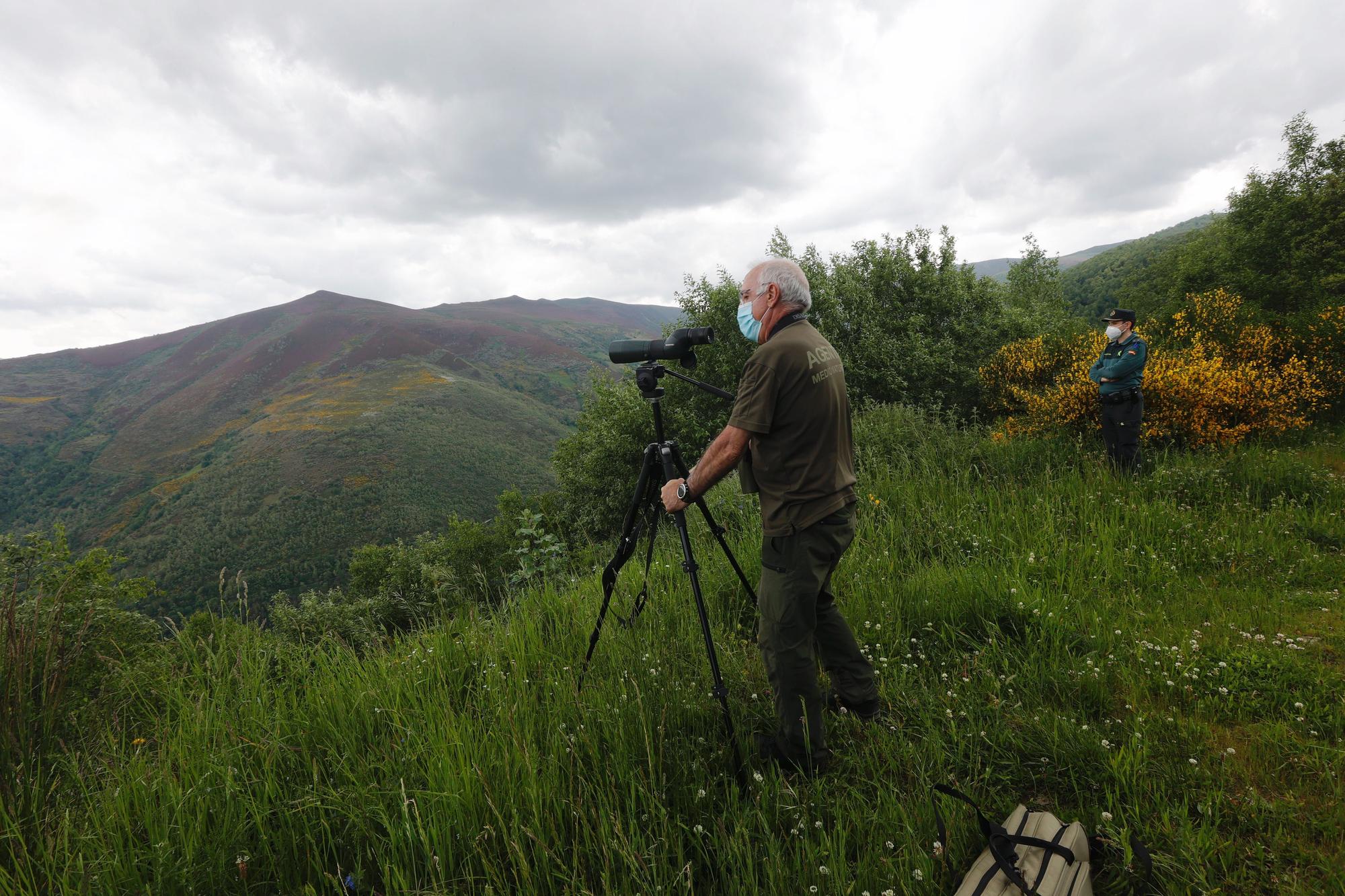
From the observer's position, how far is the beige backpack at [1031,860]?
1.62 metres

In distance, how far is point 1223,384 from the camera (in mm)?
7824

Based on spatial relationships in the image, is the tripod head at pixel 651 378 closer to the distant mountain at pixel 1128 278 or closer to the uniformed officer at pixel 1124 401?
the uniformed officer at pixel 1124 401

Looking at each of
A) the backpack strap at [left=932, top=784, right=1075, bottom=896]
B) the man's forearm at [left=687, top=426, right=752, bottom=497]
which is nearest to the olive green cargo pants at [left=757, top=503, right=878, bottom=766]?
the man's forearm at [left=687, top=426, right=752, bottom=497]

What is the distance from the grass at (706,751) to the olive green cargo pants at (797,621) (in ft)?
0.68

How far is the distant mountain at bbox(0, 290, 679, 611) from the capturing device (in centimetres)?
6475

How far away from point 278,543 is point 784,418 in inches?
2978

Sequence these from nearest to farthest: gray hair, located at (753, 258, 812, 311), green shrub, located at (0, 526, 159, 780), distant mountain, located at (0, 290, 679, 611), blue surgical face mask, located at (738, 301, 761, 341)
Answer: green shrub, located at (0, 526, 159, 780) → gray hair, located at (753, 258, 812, 311) → blue surgical face mask, located at (738, 301, 761, 341) → distant mountain, located at (0, 290, 679, 611)

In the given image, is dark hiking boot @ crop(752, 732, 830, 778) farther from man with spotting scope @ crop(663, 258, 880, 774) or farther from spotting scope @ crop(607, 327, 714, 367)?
spotting scope @ crop(607, 327, 714, 367)

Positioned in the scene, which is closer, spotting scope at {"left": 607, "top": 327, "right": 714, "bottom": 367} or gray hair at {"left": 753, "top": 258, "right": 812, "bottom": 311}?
gray hair at {"left": 753, "top": 258, "right": 812, "bottom": 311}

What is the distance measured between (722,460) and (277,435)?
11097 cm

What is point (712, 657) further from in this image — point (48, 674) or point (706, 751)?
point (48, 674)

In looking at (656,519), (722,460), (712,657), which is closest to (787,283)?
(722,460)

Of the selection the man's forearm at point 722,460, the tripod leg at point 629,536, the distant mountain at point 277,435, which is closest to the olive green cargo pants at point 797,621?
the man's forearm at point 722,460

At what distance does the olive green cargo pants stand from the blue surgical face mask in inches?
38.9
